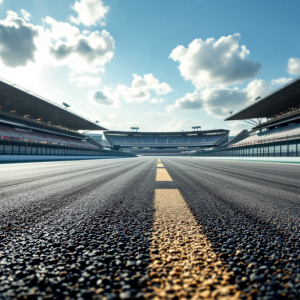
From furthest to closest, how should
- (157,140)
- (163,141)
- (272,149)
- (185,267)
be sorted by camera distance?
(157,140)
(163,141)
(272,149)
(185,267)

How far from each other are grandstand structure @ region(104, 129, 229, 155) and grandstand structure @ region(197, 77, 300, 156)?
2179cm

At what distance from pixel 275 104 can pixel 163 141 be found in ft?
164

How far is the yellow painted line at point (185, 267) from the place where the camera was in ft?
1.94

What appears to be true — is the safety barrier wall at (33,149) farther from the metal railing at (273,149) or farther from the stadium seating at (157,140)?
the stadium seating at (157,140)

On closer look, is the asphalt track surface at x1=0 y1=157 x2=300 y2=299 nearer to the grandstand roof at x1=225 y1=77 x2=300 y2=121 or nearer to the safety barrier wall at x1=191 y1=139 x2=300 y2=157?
the safety barrier wall at x1=191 y1=139 x2=300 y2=157

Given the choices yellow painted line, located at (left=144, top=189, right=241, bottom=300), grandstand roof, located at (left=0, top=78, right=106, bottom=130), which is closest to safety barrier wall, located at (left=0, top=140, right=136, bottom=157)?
grandstand roof, located at (left=0, top=78, right=106, bottom=130)

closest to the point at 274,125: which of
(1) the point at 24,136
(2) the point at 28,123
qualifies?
(1) the point at 24,136

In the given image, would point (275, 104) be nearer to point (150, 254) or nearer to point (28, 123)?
point (150, 254)

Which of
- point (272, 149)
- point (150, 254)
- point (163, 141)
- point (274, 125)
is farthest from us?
point (163, 141)

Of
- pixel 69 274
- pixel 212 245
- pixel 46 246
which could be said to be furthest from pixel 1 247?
pixel 212 245

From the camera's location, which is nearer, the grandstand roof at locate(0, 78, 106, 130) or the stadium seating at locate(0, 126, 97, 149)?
the stadium seating at locate(0, 126, 97, 149)

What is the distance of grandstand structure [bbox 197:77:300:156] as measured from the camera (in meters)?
19.0

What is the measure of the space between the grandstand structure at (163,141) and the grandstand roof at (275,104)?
27.2 meters

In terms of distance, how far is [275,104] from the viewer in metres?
37.6
